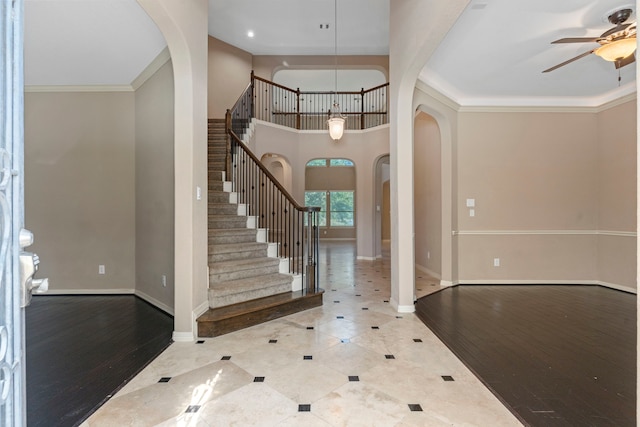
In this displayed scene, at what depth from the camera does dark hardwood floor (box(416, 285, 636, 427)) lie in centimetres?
199

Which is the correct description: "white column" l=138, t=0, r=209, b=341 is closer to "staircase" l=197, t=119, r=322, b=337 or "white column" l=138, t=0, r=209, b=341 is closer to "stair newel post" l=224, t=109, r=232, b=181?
"staircase" l=197, t=119, r=322, b=337

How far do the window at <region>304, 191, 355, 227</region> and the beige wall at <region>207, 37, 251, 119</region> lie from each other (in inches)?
256

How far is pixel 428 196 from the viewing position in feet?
19.8

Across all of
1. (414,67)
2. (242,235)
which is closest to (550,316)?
(414,67)

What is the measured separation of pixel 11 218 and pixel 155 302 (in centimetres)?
394

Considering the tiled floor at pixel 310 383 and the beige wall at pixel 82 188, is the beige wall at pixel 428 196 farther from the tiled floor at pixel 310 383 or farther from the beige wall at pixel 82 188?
the beige wall at pixel 82 188

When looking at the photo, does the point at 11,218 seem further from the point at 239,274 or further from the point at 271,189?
the point at 271,189

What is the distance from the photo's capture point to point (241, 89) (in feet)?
24.9

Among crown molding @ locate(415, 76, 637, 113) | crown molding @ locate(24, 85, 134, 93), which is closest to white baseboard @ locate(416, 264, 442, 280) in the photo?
crown molding @ locate(415, 76, 637, 113)

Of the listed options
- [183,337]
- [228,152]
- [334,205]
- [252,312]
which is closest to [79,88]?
[228,152]

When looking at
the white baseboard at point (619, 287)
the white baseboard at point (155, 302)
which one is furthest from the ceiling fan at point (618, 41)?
the white baseboard at point (155, 302)

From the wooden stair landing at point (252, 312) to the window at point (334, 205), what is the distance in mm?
9567

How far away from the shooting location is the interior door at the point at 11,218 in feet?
1.96

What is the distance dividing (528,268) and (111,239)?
22.0ft
